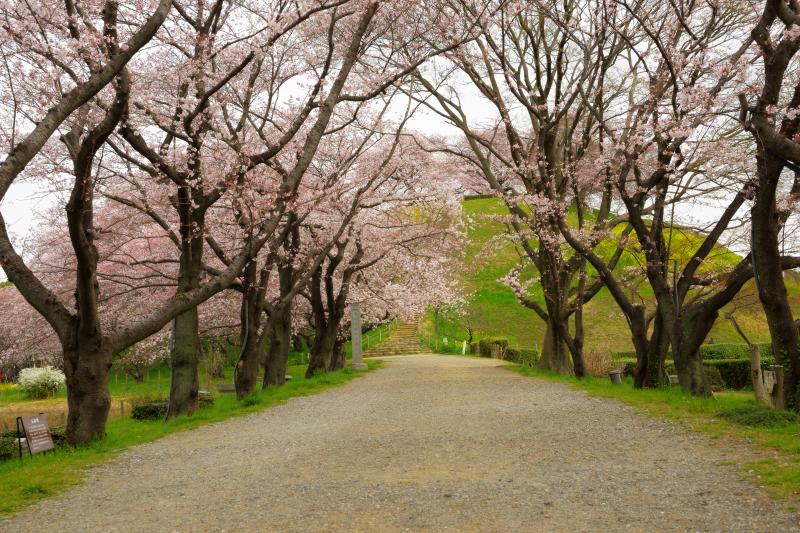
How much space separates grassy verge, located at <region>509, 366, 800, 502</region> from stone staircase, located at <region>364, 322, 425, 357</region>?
103ft

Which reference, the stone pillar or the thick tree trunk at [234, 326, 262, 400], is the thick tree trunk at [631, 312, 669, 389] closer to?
the thick tree trunk at [234, 326, 262, 400]

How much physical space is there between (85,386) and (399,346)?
37.7 meters

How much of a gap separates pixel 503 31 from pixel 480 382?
349 inches

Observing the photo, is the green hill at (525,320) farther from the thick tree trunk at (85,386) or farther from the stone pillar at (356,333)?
the thick tree trunk at (85,386)

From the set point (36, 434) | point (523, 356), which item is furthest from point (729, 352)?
point (36, 434)

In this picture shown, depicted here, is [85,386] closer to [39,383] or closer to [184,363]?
[184,363]

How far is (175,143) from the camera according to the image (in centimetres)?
1386

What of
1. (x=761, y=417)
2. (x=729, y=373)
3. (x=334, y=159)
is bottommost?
(x=729, y=373)

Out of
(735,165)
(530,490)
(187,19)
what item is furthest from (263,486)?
(735,165)

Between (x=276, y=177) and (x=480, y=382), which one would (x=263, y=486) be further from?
(x=276, y=177)

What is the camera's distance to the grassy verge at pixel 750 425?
5.48 m

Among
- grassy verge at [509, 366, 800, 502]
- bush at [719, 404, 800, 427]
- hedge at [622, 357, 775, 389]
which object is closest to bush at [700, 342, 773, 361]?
hedge at [622, 357, 775, 389]

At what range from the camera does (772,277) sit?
28.4 ft

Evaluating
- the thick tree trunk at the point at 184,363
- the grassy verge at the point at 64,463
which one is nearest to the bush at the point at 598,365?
the grassy verge at the point at 64,463
